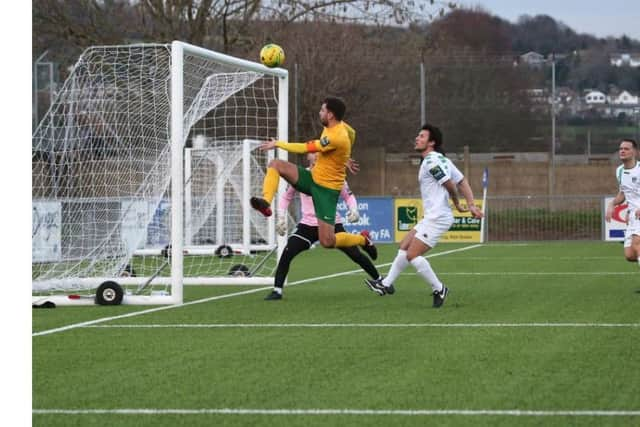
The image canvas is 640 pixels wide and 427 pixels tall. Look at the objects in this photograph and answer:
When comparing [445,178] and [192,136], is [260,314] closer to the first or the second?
[445,178]

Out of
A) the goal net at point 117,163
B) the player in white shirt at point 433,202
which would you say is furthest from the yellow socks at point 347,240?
the goal net at point 117,163

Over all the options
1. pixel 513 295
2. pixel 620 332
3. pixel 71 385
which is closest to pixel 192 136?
pixel 513 295

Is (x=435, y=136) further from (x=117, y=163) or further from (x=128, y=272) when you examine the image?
(x=128, y=272)

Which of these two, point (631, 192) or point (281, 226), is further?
point (631, 192)

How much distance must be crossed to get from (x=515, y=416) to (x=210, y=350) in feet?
11.8

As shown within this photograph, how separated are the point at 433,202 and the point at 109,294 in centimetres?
360

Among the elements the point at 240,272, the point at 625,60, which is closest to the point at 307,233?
the point at 240,272

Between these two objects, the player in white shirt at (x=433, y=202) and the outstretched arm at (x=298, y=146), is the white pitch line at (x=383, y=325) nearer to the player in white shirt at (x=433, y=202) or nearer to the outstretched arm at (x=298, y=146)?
the player in white shirt at (x=433, y=202)

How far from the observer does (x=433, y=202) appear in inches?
567

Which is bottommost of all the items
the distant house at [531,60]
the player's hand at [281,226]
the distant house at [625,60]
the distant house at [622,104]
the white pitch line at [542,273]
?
the white pitch line at [542,273]

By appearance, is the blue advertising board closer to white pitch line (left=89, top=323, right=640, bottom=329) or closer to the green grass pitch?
the green grass pitch

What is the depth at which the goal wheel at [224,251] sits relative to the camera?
84.3 ft

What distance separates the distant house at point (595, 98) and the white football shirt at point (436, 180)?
32.4 m

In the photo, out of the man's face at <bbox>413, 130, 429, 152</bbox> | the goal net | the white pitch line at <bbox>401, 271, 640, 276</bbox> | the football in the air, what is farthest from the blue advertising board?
the man's face at <bbox>413, 130, 429, 152</bbox>
